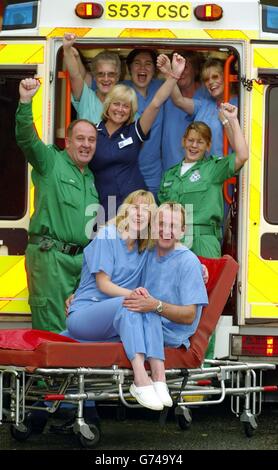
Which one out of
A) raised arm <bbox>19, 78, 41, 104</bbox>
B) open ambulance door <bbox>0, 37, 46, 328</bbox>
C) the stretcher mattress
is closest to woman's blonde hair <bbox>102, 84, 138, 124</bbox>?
open ambulance door <bbox>0, 37, 46, 328</bbox>

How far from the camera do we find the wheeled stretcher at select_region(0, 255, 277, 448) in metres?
7.74

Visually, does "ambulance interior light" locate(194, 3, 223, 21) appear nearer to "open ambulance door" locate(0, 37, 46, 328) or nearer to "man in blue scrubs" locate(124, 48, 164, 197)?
"man in blue scrubs" locate(124, 48, 164, 197)

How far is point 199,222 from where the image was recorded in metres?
9.20

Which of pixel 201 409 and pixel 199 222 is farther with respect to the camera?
pixel 201 409

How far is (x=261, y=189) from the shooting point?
30.3ft

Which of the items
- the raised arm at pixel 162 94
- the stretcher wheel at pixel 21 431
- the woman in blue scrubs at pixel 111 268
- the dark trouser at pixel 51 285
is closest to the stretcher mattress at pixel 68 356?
the woman in blue scrubs at pixel 111 268

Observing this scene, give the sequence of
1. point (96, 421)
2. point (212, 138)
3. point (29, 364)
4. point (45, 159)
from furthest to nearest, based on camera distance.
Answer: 1. point (212, 138)
2. point (45, 159)
3. point (96, 421)
4. point (29, 364)

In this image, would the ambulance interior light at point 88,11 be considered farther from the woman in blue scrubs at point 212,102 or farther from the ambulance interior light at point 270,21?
the ambulance interior light at point 270,21

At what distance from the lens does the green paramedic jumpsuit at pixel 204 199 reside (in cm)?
920

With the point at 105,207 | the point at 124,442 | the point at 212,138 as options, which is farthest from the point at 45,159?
the point at 124,442

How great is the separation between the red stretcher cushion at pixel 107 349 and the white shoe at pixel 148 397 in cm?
16

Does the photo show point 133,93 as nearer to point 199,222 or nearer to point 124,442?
point 199,222

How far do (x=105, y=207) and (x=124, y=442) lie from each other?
1.64 metres

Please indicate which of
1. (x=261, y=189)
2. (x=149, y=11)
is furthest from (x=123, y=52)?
(x=261, y=189)
